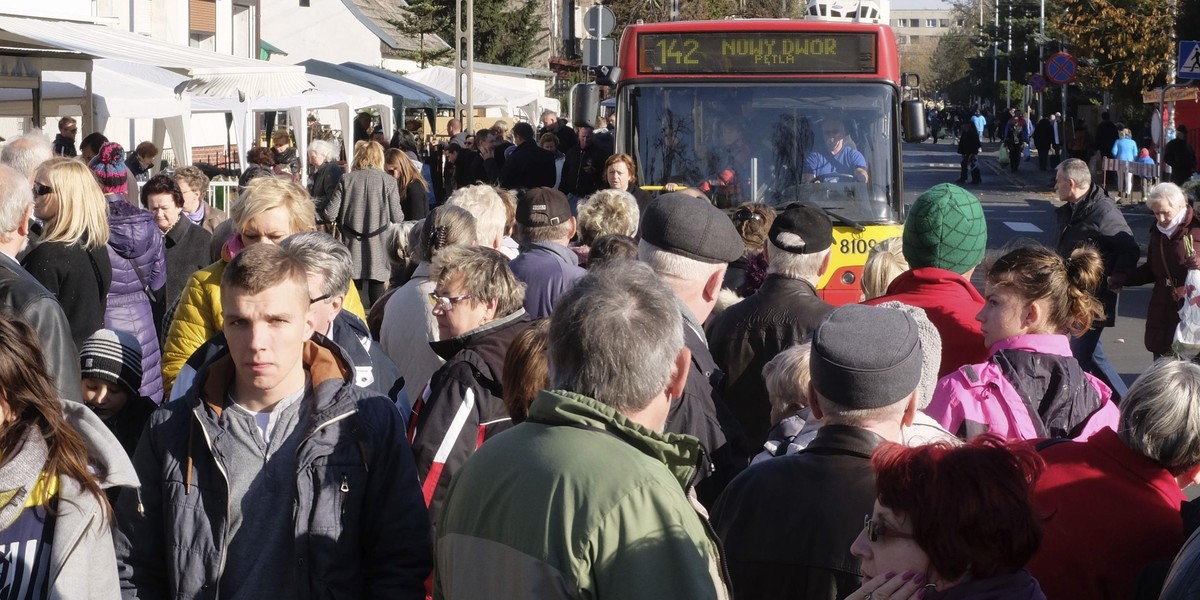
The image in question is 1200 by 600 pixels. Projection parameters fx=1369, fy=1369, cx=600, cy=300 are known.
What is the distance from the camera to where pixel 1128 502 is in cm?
336

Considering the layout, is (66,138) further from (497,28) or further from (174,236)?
(497,28)

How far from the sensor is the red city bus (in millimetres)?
10102

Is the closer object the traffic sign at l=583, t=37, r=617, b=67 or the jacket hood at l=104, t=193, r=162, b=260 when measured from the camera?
the jacket hood at l=104, t=193, r=162, b=260

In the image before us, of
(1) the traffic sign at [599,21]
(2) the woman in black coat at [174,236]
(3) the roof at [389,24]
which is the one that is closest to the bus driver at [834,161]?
(2) the woman in black coat at [174,236]

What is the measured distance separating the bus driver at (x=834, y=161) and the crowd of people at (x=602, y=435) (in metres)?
4.73

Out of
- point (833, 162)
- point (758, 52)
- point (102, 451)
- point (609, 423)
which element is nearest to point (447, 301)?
point (102, 451)

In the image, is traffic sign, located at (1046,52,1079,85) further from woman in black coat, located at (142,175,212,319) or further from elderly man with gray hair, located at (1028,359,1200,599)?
elderly man with gray hair, located at (1028,359,1200,599)

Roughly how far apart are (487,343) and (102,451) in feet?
4.72

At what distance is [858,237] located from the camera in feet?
32.1

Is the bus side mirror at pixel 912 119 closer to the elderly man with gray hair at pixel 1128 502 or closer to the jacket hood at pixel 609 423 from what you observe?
the elderly man with gray hair at pixel 1128 502

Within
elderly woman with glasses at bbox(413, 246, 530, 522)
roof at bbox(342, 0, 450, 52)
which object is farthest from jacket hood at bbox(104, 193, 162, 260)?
roof at bbox(342, 0, 450, 52)

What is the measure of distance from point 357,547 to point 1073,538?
173 centimetres

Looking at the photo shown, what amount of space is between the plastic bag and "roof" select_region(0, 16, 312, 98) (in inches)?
372

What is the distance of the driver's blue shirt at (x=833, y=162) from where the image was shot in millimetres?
10109
